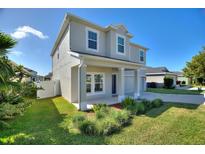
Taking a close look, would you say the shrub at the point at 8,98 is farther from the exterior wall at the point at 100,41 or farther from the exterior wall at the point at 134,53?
the exterior wall at the point at 134,53

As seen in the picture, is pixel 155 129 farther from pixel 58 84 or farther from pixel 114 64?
pixel 58 84

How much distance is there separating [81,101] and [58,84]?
292 inches

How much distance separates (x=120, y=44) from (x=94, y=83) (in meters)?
4.68

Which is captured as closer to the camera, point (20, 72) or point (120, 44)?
point (120, 44)

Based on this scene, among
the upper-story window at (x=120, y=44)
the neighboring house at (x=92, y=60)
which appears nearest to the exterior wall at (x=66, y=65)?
the neighboring house at (x=92, y=60)

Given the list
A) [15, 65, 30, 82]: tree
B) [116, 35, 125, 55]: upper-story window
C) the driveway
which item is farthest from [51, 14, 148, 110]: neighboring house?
[15, 65, 30, 82]: tree

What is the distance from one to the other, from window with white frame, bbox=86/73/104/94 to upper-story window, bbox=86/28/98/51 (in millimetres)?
2225

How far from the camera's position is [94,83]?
11.0 metres

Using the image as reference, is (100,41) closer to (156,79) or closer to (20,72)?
(20,72)

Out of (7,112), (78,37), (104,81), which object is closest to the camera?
(7,112)

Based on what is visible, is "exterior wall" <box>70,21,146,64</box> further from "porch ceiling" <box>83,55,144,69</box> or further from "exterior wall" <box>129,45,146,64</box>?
"exterior wall" <box>129,45,146,64</box>

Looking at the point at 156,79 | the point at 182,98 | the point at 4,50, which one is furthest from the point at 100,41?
the point at 156,79

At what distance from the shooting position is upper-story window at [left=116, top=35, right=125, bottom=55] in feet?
39.7

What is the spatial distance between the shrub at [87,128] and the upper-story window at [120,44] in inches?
351
